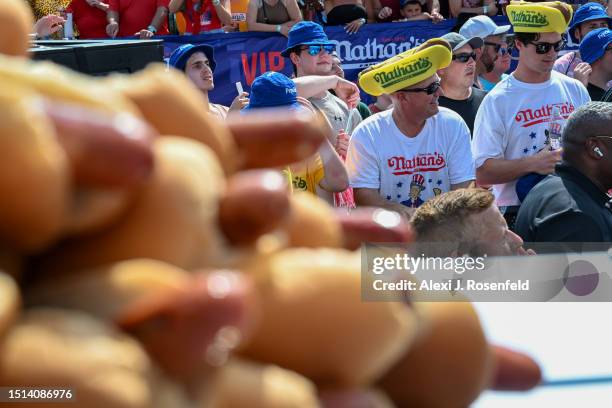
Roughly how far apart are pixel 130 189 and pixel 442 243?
2.30m

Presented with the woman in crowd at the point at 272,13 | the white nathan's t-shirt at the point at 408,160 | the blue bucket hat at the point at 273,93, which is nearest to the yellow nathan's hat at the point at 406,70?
the white nathan's t-shirt at the point at 408,160

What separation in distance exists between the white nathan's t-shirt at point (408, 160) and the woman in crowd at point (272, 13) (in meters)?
3.08

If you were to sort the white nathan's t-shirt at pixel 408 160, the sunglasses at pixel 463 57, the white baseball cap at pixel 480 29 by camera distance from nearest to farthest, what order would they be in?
1. the white nathan's t-shirt at pixel 408 160
2. the sunglasses at pixel 463 57
3. the white baseball cap at pixel 480 29

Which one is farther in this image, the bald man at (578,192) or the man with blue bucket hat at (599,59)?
the man with blue bucket hat at (599,59)

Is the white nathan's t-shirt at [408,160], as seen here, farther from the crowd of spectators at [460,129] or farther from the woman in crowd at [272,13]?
the woman in crowd at [272,13]

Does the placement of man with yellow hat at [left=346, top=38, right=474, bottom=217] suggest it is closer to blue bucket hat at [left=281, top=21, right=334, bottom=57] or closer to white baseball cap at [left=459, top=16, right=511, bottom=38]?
blue bucket hat at [left=281, top=21, right=334, bottom=57]

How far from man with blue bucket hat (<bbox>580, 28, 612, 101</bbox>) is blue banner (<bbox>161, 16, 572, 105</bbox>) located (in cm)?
175

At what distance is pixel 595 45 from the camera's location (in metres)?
5.87

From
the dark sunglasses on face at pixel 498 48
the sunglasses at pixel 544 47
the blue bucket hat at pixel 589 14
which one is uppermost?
the sunglasses at pixel 544 47

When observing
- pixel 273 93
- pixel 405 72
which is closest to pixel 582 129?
pixel 405 72

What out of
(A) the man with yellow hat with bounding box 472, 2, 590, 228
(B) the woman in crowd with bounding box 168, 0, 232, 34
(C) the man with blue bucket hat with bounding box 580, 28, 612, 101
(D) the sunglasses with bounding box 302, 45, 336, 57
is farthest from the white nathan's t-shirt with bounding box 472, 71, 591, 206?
(B) the woman in crowd with bounding box 168, 0, 232, 34

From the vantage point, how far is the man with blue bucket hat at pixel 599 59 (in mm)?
5836

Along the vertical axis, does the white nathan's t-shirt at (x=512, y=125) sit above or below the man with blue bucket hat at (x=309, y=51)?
below

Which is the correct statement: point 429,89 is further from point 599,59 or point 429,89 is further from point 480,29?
point 480,29
